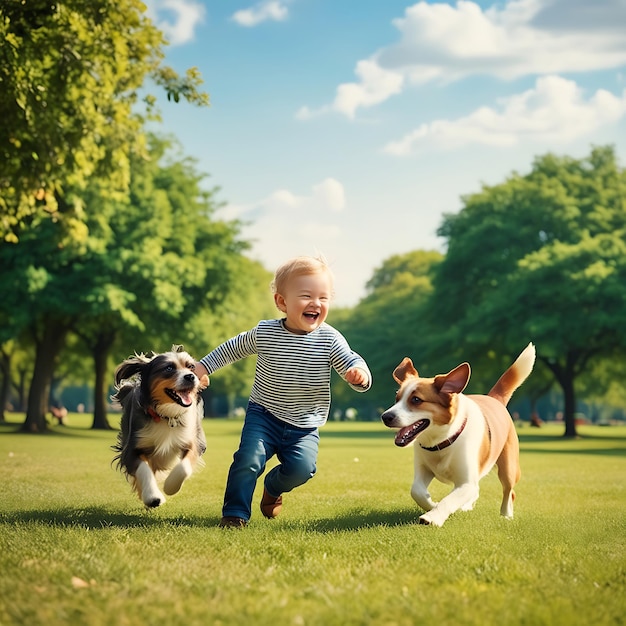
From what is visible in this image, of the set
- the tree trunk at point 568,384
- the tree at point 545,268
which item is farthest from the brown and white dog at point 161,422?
the tree trunk at point 568,384

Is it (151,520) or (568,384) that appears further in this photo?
(568,384)

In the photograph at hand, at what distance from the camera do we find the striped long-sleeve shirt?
25.7 ft

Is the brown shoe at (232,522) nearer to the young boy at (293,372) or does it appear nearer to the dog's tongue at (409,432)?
the young boy at (293,372)

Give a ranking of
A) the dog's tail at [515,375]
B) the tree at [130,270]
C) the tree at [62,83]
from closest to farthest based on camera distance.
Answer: the dog's tail at [515,375] < the tree at [62,83] < the tree at [130,270]

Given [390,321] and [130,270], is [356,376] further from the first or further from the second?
[390,321]

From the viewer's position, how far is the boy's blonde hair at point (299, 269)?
766 centimetres

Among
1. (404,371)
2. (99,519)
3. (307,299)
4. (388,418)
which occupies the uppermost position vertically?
(307,299)

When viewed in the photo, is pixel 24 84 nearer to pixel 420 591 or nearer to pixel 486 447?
pixel 486 447

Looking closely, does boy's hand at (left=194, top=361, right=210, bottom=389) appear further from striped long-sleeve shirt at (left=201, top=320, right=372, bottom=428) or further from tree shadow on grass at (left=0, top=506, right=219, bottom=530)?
tree shadow on grass at (left=0, top=506, right=219, bottom=530)

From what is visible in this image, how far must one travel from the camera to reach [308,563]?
5578 millimetres

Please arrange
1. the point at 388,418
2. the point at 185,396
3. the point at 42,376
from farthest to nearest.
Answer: the point at 42,376, the point at 185,396, the point at 388,418

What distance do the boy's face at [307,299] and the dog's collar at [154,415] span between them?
1438 millimetres

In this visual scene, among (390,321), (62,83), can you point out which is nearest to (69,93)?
(62,83)

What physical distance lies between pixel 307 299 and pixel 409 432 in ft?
4.57
